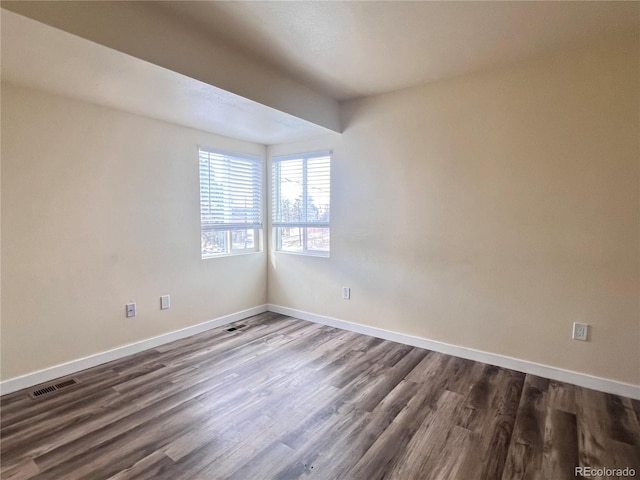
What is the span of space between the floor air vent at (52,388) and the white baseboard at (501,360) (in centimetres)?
236

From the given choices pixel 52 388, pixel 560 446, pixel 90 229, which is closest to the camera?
pixel 560 446

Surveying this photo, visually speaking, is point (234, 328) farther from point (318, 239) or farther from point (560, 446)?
point (560, 446)

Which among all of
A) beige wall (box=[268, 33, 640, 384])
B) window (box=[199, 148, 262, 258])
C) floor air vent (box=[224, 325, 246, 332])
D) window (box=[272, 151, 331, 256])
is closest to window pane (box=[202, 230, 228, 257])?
window (box=[199, 148, 262, 258])

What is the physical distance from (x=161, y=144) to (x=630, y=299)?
13.3ft

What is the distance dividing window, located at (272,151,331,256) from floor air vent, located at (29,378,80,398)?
2487 millimetres

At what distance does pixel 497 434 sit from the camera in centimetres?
191

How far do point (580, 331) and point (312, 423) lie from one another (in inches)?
83.4

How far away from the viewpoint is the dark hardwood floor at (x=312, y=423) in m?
1.66

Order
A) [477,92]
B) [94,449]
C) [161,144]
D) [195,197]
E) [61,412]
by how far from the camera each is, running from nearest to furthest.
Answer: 1. [94,449]
2. [61,412]
3. [477,92]
4. [161,144]
5. [195,197]

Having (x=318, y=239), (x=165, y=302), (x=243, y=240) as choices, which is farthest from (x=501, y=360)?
(x=165, y=302)

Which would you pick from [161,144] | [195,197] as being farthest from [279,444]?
[161,144]

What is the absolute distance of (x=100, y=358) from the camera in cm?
276

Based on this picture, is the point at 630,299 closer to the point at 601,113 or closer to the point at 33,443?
the point at 601,113

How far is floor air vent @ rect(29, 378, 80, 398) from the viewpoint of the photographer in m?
2.30
